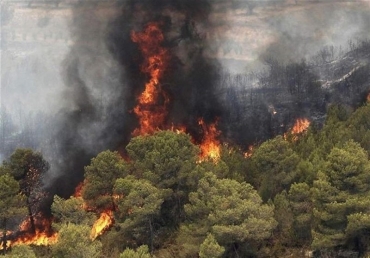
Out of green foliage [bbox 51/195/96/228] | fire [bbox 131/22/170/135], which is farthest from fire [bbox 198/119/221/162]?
green foliage [bbox 51/195/96/228]

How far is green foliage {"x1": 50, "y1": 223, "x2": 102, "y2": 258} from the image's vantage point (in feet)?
76.8

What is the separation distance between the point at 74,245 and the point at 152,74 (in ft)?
96.4

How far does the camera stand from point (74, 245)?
77.4 ft

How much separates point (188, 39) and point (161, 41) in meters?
2.73

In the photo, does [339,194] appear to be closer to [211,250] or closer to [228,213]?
[228,213]

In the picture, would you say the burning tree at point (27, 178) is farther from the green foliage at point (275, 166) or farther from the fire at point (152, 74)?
the green foliage at point (275, 166)

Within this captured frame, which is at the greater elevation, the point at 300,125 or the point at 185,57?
the point at 185,57

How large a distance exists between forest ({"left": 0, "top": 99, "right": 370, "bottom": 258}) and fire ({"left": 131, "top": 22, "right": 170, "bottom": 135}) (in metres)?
14.6

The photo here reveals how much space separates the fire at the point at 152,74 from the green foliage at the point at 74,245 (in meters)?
26.5

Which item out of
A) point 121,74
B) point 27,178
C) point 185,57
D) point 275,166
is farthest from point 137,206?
point 185,57

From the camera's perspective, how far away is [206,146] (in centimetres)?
5041

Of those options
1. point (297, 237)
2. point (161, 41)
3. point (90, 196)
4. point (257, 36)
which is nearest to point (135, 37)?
point (161, 41)

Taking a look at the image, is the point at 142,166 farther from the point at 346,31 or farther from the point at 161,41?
the point at 346,31

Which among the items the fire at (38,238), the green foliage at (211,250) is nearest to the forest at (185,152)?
the green foliage at (211,250)
